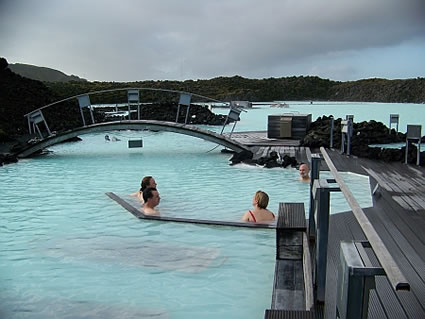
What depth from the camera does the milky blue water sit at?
10.9 ft

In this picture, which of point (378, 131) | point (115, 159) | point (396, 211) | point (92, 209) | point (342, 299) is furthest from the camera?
point (378, 131)

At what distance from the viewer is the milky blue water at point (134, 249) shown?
3.33m

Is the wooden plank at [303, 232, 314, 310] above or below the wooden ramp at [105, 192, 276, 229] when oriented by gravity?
above

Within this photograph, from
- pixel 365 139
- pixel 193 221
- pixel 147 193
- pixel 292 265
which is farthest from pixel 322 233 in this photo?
pixel 365 139

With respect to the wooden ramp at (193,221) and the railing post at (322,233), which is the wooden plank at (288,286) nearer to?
the railing post at (322,233)

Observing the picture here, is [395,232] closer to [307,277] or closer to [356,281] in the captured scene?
[307,277]

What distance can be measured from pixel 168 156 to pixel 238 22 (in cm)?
713

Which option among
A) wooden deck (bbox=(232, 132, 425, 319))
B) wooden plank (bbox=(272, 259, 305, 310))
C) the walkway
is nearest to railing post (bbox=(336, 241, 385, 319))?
Answer: wooden deck (bbox=(232, 132, 425, 319))

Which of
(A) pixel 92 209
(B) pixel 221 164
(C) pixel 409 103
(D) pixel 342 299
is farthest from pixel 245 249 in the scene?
(C) pixel 409 103

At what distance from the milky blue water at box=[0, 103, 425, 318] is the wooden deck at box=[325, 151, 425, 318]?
39cm

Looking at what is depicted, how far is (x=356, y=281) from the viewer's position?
114 centimetres

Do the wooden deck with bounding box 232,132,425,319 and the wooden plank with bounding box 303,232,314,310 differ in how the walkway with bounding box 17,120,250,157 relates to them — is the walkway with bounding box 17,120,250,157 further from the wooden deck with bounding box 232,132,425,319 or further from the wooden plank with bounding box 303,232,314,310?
the wooden plank with bounding box 303,232,314,310

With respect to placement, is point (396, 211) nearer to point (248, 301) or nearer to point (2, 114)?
point (248, 301)

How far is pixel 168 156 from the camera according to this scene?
37.3 feet
